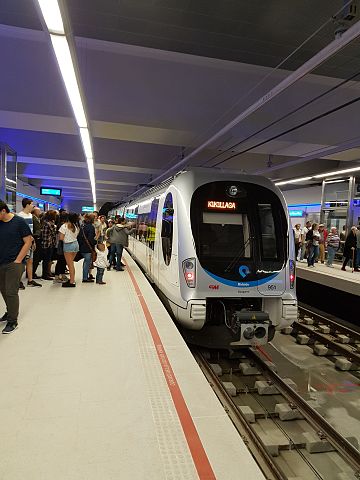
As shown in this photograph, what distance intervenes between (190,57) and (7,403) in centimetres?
652

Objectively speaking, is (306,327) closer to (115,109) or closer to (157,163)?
(115,109)

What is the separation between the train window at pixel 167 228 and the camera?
5.98 metres

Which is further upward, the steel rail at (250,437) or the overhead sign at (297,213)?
the overhead sign at (297,213)

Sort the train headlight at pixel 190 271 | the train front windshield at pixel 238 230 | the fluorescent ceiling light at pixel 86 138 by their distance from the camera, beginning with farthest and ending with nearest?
the fluorescent ceiling light at pixel 86 138 < the train front windshield at pixel 238 230 < the train headlight at pixel 190 271

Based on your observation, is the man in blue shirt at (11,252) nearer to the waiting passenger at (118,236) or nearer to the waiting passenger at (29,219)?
the waiting passenger at (29,219)

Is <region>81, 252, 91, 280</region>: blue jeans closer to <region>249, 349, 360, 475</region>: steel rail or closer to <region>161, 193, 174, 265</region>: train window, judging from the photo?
<region>161, 193, 174, 265</region>: train window

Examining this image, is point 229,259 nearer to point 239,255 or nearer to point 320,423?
point 239,255

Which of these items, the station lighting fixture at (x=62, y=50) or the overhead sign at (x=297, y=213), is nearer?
the station lighting fixture at (x=62, y=50)

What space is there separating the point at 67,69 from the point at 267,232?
12.0 ft

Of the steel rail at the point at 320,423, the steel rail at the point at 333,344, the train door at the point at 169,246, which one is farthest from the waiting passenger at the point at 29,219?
the steel rail at the point at 333,344

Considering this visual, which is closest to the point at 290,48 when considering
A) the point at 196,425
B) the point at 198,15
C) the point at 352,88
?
the point at 198,15

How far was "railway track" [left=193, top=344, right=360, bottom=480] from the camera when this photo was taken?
3719 millimetres

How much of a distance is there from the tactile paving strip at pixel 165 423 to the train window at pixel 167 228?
2.03m

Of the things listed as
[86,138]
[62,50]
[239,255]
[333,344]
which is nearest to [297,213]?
[333,344]
